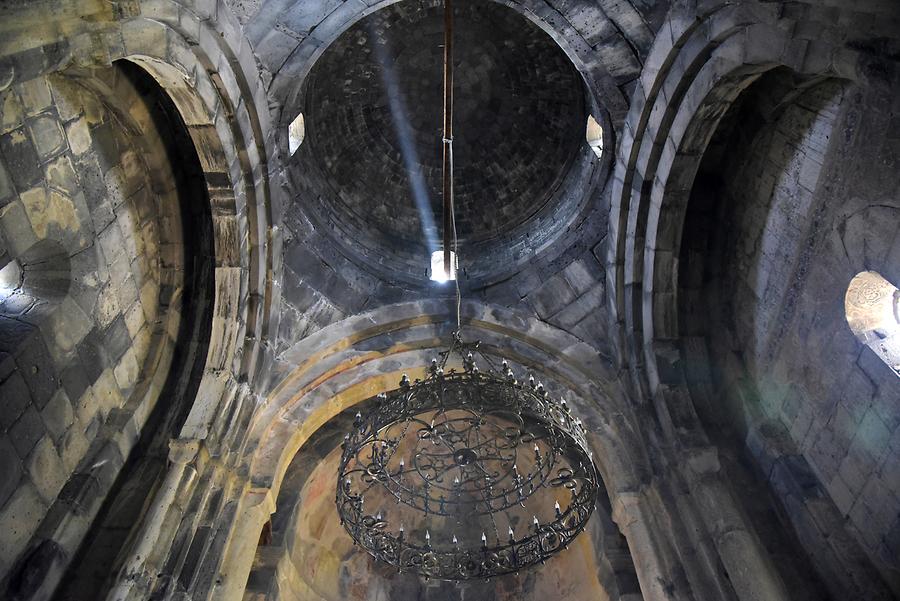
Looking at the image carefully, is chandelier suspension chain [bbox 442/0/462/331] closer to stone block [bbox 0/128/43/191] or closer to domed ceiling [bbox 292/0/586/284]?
domed ceiling [bbox 292/0/586/284]

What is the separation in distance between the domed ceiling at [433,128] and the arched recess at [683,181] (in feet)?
6.46

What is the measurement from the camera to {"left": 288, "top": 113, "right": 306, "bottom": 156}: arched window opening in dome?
24.2 feet

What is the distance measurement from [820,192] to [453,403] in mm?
2902

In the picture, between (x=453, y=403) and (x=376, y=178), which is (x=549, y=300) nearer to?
(x=453, y=403)

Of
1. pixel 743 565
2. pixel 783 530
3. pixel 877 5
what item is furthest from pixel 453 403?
pixel 877 5

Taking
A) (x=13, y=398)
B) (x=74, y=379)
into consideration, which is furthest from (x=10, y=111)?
(x=74, y=379)

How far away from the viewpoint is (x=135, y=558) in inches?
165

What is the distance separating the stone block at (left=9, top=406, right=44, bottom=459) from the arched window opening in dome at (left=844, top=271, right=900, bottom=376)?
520 cm

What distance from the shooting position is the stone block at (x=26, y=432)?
3908 millimetres

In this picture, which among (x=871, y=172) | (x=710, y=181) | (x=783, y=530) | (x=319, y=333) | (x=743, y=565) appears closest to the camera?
(x=871, y=172)

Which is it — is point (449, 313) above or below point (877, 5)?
above

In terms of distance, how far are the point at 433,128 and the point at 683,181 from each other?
4687 millimetres

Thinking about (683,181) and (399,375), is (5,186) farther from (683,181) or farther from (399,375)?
(683,181)

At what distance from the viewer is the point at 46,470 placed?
13.7 feet
